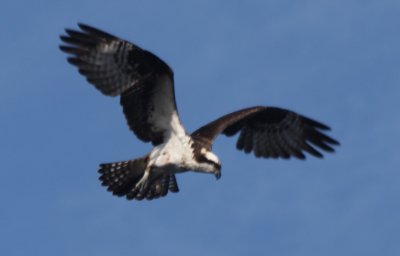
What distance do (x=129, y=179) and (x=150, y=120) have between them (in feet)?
3.77

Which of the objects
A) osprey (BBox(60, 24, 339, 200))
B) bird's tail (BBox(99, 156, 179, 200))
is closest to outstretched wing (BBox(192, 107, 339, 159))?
osprey (BBox(60, 24, 339, 200))

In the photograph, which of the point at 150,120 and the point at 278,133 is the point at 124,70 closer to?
the point at 150,120

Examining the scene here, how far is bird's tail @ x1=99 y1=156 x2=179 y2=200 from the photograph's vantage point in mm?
17109

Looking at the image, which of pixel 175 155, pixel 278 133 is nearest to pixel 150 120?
pixel 175 155

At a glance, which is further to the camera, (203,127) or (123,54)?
(203,127)

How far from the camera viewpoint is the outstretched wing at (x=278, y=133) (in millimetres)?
18016

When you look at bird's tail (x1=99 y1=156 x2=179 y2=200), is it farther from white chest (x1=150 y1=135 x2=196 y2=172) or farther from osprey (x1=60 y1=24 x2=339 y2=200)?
white chest (x1=150 y1=135 x2=196 y2=172)

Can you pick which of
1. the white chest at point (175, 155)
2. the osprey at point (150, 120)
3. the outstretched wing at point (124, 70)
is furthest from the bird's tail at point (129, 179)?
the outstretched wing at point (124, 70)

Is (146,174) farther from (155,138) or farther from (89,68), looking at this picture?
(89,68)

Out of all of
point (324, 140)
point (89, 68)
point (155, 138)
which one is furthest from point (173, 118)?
point (324, 140)

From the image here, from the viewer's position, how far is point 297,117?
1819 cm

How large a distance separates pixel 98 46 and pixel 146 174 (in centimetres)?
211

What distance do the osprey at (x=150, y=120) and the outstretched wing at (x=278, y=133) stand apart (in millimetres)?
16

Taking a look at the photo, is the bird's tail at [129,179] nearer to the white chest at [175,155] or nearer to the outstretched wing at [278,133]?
the white chest at [175,155]
